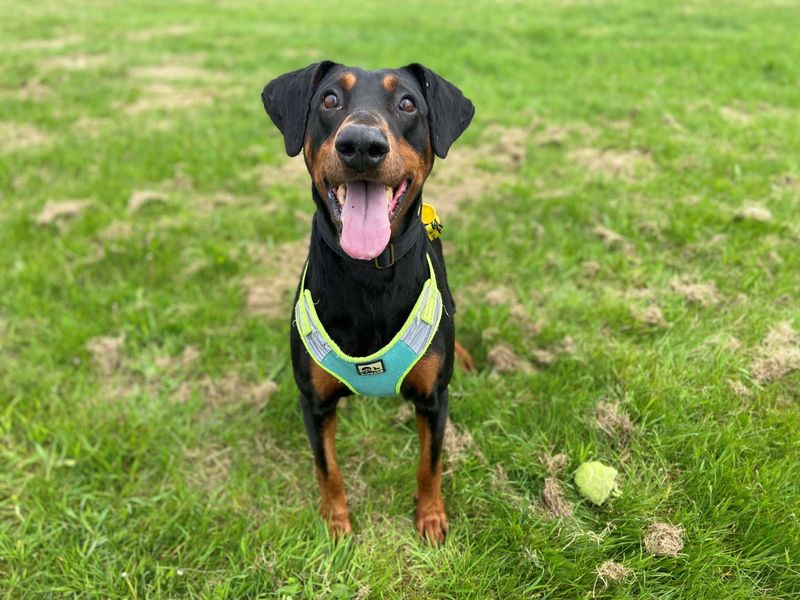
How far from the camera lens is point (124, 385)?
344 centimetres

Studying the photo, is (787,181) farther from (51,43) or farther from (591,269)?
(51,43)

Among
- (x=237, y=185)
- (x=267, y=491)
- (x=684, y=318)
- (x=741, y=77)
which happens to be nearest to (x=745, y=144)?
(x=741, y=77)

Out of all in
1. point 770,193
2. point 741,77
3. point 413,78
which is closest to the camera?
point 413,78

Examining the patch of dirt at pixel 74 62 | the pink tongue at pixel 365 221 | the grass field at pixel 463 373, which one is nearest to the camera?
the pink tongue at pixel 365 221

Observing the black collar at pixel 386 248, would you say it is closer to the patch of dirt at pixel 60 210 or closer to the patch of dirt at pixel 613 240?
the patch of dirt at pixel 613 240

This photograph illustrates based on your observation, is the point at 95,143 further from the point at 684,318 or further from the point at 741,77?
the point at 741,77

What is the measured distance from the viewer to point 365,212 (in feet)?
6.75

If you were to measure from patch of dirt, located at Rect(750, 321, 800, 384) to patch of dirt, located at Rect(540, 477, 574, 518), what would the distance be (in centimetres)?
128

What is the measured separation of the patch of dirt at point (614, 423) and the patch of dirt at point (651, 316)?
0.81 m

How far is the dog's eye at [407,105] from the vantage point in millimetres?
2275

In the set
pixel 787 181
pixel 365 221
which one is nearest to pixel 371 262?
pixel 365 221

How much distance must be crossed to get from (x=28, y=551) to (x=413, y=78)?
9.07 feet

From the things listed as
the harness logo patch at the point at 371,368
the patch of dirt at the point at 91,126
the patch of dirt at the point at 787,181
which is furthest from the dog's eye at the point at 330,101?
the patch of dirt at the point at 91,126

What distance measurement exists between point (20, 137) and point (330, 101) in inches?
246
